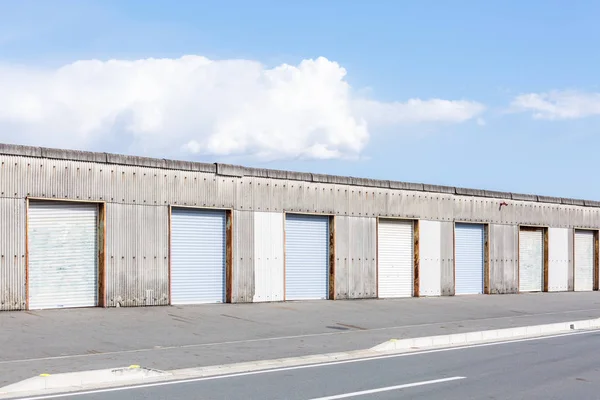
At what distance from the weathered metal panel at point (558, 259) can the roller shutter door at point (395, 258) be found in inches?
415

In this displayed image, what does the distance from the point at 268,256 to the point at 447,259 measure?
976 centimetres

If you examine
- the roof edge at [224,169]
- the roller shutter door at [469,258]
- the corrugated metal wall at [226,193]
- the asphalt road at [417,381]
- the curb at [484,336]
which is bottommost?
the curb at [484,336]

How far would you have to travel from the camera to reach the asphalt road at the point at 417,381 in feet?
33.8

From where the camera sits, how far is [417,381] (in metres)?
11.6

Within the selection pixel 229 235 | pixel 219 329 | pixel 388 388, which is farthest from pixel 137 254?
pixel 388 388

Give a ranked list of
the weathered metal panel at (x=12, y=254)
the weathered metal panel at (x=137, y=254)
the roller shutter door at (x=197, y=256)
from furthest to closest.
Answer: the roller shutter door at (x=197, y=256) < the weathered metal panel at (x=137, y=254) < the weathered metal panel at (x=12, y=254)

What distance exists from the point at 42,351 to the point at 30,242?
633 centimetres

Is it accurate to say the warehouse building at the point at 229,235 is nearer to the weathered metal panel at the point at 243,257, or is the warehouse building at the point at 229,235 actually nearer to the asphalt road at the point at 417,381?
the weathered metal panel at the point at 243,257

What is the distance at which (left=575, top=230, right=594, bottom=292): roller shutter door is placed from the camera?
38.6m

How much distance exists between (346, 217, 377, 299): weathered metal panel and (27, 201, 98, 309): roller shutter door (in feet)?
33.2

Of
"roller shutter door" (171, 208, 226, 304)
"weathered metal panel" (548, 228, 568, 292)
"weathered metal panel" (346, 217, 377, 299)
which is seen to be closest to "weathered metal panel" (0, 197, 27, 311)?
"roller shutter door" (171, 208, 226, 304)

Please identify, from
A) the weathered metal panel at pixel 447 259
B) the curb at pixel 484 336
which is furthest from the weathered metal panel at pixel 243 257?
the weathered metal panel at pixel 447 259

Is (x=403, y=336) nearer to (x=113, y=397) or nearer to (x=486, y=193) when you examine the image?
(x=113, y=397)

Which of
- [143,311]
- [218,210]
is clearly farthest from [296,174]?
[143,311]
